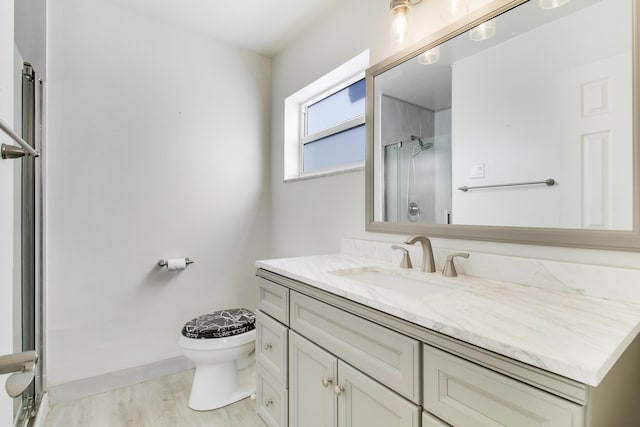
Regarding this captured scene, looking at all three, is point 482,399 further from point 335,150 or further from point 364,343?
point 335,150

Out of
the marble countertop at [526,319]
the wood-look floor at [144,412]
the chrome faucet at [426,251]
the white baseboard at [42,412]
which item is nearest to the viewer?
the marble countertop at [526,319]

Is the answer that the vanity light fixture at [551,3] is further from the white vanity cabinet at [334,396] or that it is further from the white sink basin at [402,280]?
the white vanity cabinet at [334,396]

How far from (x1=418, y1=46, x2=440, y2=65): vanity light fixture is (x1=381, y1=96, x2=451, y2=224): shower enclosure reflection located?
0.19 m

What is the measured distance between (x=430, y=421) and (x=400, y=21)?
5.10 ft

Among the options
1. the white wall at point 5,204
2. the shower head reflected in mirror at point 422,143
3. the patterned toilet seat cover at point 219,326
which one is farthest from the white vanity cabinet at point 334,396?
the shower head reflected in mirror at point 422,143

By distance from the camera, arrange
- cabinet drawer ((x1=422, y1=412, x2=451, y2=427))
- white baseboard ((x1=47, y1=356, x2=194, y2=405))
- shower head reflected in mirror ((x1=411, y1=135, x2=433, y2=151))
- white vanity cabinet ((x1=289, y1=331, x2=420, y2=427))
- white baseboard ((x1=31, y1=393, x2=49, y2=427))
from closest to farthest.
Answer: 1. cabinet drawer ((x1=422, y1=412, x2=451, y2=427))
2. white vanity cabinet ((x1=289, y1=331, x2=420, y2=427))
3. shower head reflected in mirror ((x1=411, y1=135, x2=433, y2=151))
4. white baseboard ((x1=31, y1=393, x2=49, y2=427))
5. white baseboard ((x1=47, y1=356, x2=194, y2=405))

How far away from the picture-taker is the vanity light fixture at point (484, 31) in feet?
3.83

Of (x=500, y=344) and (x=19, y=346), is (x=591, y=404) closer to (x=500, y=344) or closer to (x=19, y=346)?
(x=500, y=344)

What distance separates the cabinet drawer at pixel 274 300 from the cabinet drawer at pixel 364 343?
0.25ft

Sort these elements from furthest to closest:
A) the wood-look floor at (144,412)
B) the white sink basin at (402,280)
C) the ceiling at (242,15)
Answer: the ceiling at (242,15), the wood-look floor at (144,412), the white sink basin at (402,280)

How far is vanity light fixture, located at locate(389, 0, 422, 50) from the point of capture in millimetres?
1404

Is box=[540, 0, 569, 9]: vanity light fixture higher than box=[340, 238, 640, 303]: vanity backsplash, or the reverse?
box=[540, 0, 569, 9]: vanity light fixture

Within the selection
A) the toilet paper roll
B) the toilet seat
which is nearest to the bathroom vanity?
the toilet seat

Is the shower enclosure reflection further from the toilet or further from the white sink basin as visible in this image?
the toilet
